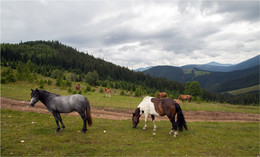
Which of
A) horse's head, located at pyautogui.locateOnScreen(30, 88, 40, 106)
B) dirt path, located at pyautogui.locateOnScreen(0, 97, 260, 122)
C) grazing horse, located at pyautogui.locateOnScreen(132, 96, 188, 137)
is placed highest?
horse's head, located at pyautogui.locateOnScreen(30, 88, 40, 106)

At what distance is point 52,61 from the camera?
358ft

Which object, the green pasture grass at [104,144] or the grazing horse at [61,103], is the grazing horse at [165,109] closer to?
the green pasture grass at [104,144]

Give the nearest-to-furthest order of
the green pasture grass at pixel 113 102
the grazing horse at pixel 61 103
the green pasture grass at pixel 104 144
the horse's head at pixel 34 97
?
the green pasture grass at pixel 104 144, the horse's head at pixel 34 97, the grazing horse at pixel 61 103, the green pasture grass at pixel 113 102

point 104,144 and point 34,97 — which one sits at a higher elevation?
point 34,97

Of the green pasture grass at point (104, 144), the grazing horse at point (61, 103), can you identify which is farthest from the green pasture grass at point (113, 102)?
the grazing horse at point (61, 103)

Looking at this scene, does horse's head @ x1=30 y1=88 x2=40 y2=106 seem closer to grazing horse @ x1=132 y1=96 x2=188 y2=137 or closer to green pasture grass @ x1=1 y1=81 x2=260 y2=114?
grazing horse @ x1=132 y1=96 x2=188 y2=137

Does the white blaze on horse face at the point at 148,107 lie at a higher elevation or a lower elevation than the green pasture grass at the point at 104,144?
higher

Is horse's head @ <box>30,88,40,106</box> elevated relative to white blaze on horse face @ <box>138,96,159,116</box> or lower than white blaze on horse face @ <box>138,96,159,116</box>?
elevated

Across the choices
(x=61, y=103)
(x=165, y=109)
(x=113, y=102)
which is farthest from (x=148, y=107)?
(x=113, y=102)

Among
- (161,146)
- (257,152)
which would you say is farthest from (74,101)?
(257,152)

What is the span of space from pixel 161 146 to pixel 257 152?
6428 mm

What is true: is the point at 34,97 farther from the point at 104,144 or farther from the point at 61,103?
the point at 104,144

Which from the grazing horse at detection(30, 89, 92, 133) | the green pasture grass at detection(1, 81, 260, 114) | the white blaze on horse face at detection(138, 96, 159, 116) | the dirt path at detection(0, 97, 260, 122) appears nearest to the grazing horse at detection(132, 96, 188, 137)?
the white blaze on horse face at detection(138, 96, 159, 116)

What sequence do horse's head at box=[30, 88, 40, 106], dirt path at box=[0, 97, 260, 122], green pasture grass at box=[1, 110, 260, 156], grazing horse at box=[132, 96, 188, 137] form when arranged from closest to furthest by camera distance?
1. green pasture grass at box=[1, 110, 260, 156]
2. horse's head at box=[30, 88, 40, 106]
3. grazing horse at box=[132, 96, 188, 137]
4. dirt path at box=[0, 97, 260, 122]
